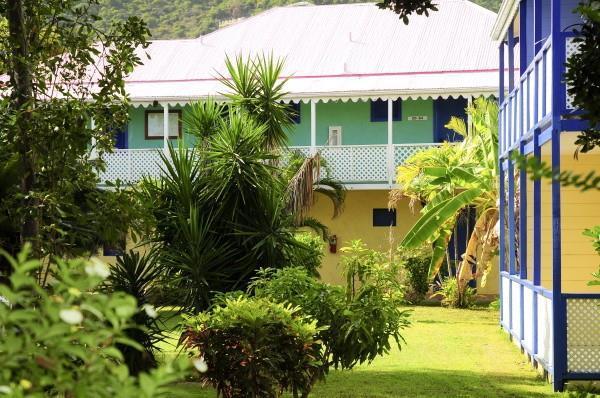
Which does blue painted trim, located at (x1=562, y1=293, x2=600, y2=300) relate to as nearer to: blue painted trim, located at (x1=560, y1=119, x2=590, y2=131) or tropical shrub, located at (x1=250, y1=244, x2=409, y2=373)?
blue painted trim, located at (x1=560, y1=119, x2=590, y2=131)

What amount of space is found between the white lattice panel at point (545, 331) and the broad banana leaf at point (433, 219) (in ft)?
28.4

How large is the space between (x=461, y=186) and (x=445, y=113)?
24.3 ft

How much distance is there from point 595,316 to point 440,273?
55.6 ft

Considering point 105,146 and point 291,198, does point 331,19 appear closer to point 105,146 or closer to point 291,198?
point 291,198

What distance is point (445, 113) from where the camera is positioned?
33500 mm

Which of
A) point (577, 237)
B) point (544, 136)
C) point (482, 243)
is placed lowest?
point (482, 243)

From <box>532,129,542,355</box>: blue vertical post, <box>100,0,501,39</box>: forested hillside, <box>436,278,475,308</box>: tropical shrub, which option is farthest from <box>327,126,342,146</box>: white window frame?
<box>100,0,501,39</box>: forested hillside

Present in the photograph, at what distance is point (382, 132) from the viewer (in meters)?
34.2

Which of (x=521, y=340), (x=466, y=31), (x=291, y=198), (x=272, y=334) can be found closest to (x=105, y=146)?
(x=272, y=334)

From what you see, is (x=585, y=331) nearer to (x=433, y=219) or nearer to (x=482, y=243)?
(x=433, y=219)

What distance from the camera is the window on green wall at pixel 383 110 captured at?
112 feet

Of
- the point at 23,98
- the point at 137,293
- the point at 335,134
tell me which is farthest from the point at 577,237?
the point at 335,134

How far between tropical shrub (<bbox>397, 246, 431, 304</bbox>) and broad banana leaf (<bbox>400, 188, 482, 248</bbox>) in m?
4.84

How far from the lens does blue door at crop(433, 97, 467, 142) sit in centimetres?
3325
